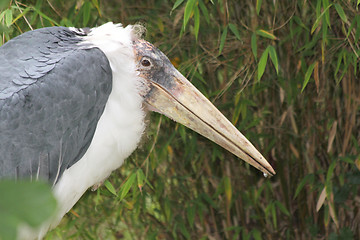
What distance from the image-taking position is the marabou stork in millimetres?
1692

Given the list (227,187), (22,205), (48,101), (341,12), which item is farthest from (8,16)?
(22,205)

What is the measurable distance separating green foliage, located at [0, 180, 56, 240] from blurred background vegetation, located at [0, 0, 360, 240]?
2259 millimetres

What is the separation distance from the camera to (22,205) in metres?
0.24

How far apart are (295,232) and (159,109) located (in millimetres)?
1668

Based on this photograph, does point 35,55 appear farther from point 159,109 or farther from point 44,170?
point 159,109

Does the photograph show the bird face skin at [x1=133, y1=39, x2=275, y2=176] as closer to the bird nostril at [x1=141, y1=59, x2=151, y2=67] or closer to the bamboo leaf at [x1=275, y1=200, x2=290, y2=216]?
the bird nostril at [x1=141, y1=59, x2=151, y2=67]

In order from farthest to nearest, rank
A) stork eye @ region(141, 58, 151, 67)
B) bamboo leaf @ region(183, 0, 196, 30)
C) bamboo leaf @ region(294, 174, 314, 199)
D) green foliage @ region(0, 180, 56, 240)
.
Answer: bamboo leaf @ region(294, 174, 314, 199) → bamboo leaf @ region(183, 0, 196, 30) → stork eye @ region(141, 58, 151, 67) → green foliage @ region(0, 180, 56, 240)

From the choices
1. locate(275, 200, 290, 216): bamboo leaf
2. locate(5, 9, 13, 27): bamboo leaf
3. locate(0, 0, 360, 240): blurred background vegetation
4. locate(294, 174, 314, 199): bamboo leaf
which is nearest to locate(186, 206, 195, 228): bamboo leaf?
locate(0, 0, 360, 240): blurred background vegetation

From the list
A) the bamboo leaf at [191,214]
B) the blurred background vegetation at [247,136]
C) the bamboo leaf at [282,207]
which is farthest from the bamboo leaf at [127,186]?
the bamboo leaf at [282,207]

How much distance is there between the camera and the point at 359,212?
10.5 ft

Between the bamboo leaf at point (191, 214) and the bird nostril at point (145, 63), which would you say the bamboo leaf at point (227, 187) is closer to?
the bamboo leaf at point (191, 214)

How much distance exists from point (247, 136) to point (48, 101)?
1508mm

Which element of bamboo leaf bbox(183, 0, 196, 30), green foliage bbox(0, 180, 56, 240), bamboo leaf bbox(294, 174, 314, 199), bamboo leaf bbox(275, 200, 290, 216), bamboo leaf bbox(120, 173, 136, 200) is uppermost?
green foliage bbox(0, 180, 56, 240)

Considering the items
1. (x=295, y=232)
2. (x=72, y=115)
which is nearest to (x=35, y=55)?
(x=72, y=115)
